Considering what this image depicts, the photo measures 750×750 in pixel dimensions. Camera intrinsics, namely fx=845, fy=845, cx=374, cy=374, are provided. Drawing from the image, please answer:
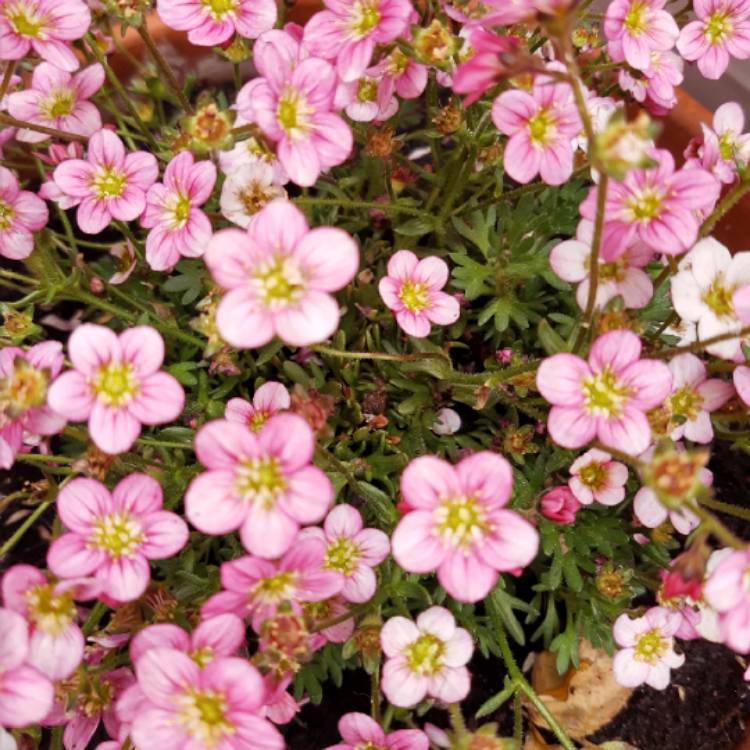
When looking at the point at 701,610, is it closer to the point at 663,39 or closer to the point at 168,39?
the point at 663,39

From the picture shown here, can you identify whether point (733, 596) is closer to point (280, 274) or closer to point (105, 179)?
point (280, 274)

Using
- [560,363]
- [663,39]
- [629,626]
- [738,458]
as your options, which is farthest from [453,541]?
[738,458]

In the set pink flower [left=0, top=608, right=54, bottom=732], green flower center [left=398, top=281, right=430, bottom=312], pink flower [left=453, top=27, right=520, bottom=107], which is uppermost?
pink flower [left=453, top=27, right=520, bottom=107]

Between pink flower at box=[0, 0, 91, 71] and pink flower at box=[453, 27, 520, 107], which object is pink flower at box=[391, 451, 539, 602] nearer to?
pink flower at box=[453, 27, 520, 107]

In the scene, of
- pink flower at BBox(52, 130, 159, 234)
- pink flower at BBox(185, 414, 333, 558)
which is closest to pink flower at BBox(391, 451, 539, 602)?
pink flower at BBox(185, 414, 333, 558)

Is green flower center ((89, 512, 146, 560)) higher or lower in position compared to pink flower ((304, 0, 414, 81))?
lower

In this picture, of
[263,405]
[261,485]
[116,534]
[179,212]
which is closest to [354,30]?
[179,212]

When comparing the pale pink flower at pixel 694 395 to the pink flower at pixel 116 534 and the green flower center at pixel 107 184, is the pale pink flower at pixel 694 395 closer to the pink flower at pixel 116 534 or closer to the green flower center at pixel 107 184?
the pink flower at pixel 116 534
